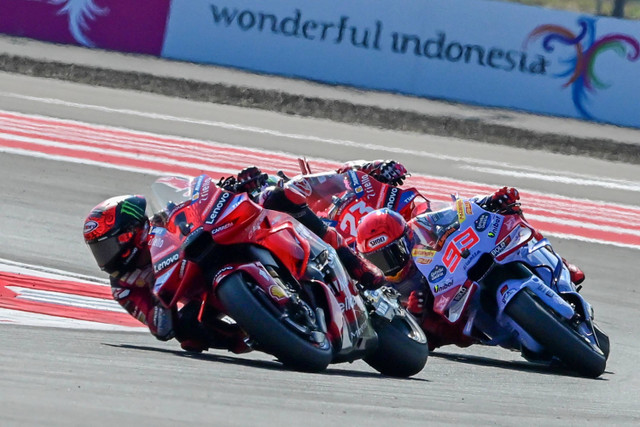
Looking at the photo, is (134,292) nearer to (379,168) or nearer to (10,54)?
(379,168)

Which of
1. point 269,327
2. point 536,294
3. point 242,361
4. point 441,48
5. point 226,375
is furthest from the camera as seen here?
point 441,48

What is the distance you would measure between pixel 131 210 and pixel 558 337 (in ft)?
7.75

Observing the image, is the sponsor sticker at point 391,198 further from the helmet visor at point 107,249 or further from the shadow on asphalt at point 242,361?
the helmet visor at point 107,249

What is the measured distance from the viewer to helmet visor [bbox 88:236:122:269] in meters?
6.18

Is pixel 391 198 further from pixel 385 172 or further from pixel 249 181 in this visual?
pixel 249 181

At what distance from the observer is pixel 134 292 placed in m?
6.39

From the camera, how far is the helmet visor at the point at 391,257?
7172mm

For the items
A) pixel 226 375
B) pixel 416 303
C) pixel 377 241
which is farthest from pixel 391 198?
pixel 226 375

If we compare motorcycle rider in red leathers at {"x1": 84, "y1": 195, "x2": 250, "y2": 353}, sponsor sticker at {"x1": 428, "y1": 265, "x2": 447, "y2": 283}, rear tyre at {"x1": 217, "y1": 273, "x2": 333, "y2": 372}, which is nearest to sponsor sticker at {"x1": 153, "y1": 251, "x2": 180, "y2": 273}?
motorcycle rider in red leathers at {"x1": 84, "y1": 195, "x2": 250, "y2": 353}

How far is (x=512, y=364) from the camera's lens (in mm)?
7297

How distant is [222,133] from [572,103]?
245 inches

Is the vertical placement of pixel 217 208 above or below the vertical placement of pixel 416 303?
above

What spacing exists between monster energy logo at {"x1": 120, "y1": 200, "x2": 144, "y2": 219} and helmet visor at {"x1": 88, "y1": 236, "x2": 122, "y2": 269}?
0.47 ft

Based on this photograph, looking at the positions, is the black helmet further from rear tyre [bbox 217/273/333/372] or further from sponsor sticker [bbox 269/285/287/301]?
sponsor sticker [bbox 269/285/287/301]
